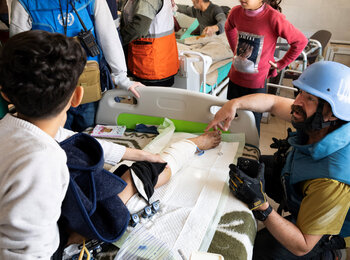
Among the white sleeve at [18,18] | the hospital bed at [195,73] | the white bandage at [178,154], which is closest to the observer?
the white bandage at [178,154]

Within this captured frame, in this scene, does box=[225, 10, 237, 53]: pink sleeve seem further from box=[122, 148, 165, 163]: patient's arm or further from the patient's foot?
box=[122, 148, 165, 163]: patient's arm

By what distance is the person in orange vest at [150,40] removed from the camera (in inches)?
82.6

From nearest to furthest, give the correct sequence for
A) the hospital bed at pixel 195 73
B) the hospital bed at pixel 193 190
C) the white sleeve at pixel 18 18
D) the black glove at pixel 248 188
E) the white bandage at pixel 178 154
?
the hospital bed at pixel 193 190
the black glove at pixel 248 188
the white bandage at pixel 178 154
the white sleeve at pixel 18 18
the hospital bed at pixel 195 73

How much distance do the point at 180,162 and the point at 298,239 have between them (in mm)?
591

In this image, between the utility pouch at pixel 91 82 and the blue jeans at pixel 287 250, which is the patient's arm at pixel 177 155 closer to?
the blue jeans at pixel 287 250

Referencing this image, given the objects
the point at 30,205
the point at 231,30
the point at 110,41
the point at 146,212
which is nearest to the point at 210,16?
the point at 231,30

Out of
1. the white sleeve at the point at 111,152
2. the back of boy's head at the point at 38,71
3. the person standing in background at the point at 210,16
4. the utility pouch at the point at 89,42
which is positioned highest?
the back of boy's head at the point at 38,71

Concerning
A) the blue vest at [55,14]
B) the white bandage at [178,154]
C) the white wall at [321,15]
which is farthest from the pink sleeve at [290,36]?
the white wall at [321,15]

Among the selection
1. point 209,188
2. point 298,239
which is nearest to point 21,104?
point 209,188

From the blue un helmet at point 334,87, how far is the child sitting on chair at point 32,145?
93 centimetres

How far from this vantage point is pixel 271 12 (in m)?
2.10

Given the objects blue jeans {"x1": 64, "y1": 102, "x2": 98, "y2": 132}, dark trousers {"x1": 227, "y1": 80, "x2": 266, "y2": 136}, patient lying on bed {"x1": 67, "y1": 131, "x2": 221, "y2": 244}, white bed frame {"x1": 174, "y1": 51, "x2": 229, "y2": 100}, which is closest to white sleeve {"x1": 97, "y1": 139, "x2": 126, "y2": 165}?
patient lying on bed {"x1": 67, "y1": 131, "x2": 221, "y2": 244}

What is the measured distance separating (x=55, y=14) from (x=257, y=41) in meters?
1.34

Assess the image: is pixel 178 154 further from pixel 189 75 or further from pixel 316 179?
pixel 189 75
